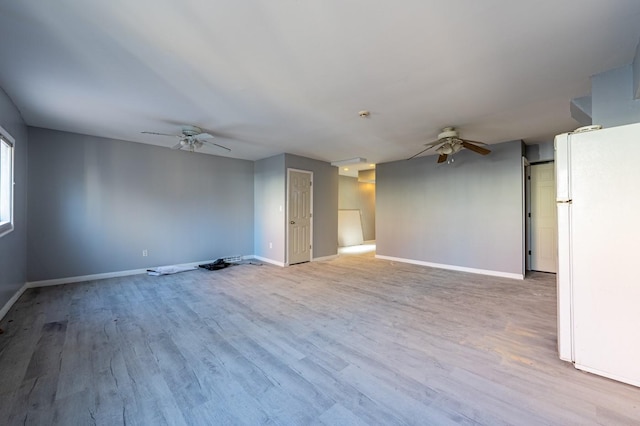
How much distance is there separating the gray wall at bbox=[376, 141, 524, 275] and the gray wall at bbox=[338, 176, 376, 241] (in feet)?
8.22

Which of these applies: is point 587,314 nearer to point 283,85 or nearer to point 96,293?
point 283,85

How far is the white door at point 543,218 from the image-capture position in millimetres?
5051

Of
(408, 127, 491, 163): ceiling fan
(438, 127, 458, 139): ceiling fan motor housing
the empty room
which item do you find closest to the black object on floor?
the empty room

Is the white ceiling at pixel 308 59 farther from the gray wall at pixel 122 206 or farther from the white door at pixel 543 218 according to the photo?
the white door at pixel 543 218

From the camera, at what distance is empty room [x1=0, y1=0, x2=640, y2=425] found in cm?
171

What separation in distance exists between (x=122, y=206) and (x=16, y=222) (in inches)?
54.4

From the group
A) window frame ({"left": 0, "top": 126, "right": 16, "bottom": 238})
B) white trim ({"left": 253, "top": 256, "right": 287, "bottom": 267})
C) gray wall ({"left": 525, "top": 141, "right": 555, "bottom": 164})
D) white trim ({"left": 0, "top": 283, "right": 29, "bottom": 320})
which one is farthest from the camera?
white trim ({"left": 253, "top": 256, "right": 287, "bottom": 267})

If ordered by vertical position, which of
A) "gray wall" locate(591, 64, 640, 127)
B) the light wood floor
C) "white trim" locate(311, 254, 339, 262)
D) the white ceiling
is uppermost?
the white ceiling

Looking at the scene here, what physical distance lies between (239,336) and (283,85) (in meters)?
2.51

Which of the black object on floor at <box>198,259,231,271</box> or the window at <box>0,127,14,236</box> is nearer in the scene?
the window at <box>0,127,14,236</box>

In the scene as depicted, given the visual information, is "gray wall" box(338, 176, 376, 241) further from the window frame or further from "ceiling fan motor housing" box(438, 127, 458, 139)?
the window frame

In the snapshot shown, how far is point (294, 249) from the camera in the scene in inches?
231

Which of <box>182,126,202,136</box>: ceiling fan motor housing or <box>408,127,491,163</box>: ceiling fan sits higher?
<box>182,126,202,136</box>: ceiling fan motor housing

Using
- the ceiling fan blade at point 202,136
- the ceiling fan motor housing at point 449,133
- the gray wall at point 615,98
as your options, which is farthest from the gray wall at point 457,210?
the ceiling fan blade at point 202,136
